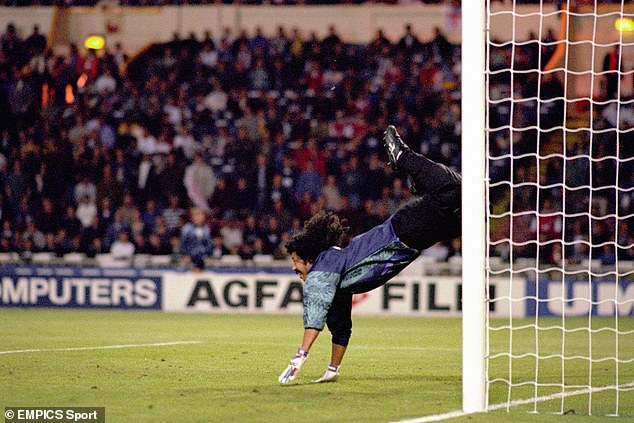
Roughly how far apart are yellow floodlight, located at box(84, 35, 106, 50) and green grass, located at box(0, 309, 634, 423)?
12644 mm

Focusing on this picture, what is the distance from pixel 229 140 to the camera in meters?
23.0

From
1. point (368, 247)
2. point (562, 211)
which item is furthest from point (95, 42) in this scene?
point (368, 247)

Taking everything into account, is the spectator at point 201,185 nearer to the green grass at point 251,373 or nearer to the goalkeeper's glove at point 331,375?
the green grass at point 251,373

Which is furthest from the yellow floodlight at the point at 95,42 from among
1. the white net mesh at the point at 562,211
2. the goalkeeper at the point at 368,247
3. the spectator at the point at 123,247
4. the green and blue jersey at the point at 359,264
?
the green and blue jersey at the point at 359,264

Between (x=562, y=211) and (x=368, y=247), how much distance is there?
295 inches

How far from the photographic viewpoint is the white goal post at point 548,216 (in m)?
7.37

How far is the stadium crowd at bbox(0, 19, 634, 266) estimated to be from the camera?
2081 cm

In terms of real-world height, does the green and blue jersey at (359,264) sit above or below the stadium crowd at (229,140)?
below

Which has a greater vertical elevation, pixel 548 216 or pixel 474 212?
pixel 474 212

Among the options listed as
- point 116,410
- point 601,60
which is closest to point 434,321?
point 601,60

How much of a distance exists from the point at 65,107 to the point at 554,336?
44.5 ft

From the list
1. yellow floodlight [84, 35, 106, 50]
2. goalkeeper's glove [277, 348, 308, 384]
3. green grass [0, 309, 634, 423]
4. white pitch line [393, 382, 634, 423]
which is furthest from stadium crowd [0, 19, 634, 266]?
goalkeeper's glove [277, 348, 308, 384]

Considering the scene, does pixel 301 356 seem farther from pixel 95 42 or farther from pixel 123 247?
pixel 95 42

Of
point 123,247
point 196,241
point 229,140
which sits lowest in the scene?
point 123,247
